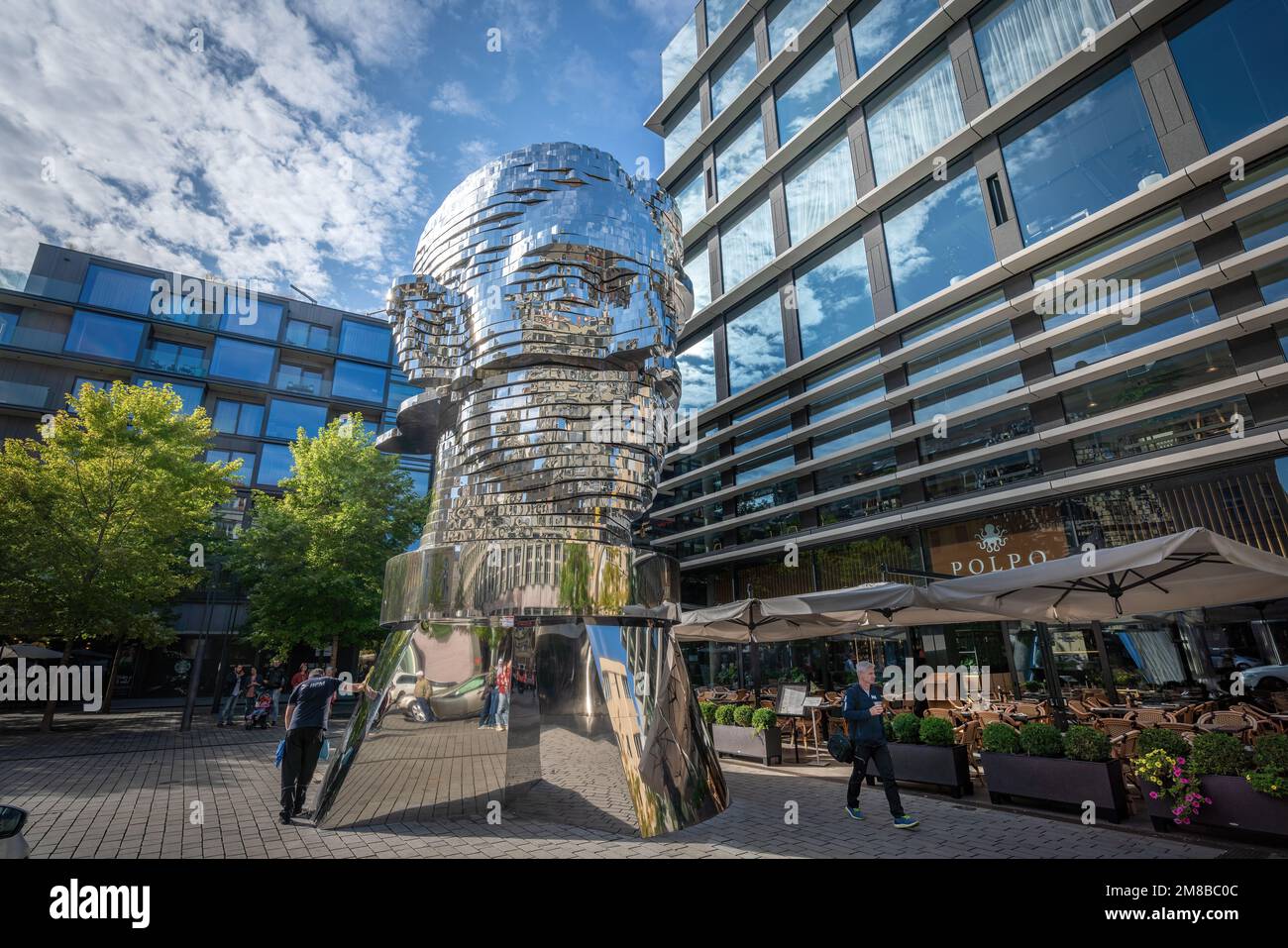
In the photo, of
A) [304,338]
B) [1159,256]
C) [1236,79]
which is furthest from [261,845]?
[304,338]

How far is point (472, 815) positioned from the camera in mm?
6781

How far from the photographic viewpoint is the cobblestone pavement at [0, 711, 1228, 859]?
18.5ft

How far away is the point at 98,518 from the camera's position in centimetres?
1631

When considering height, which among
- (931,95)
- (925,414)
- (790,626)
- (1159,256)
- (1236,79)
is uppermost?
(931,95)

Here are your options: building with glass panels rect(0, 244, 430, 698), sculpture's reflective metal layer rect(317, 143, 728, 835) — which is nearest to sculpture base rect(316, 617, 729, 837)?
sculpture's reflective metal layer rect(317, 143, 728, 835)

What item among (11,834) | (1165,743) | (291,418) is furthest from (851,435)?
(291,418)

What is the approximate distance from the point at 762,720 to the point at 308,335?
36.1 m

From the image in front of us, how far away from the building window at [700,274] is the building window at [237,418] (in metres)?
25.4

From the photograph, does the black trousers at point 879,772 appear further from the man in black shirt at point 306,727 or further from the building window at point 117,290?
the building window at point 117,290

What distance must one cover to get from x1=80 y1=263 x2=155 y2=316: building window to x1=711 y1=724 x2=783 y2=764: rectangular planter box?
122 feet

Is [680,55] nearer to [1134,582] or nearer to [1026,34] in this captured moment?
[1026,34]

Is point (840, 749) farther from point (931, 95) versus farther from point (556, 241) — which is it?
point (931, 95)

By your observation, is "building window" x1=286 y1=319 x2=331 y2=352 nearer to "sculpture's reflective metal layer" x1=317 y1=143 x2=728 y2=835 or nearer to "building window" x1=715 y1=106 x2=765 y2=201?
"building window" x1=715 y1=106 x2=765 y2=201
